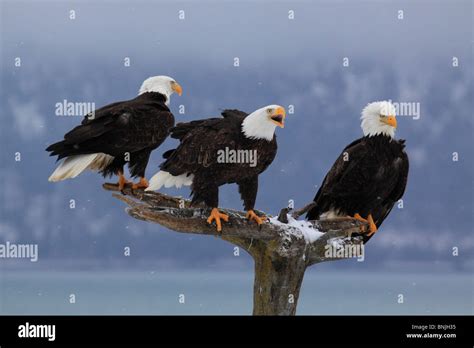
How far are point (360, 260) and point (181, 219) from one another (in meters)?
2.35

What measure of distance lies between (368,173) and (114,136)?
2.85 metres

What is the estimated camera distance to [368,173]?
26.6 feet

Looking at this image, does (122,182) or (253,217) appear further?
(122,182)

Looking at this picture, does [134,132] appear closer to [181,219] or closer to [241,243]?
[181,219]

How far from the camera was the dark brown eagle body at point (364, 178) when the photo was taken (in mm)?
8125

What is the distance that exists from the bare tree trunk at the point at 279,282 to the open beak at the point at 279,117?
157 centimetres

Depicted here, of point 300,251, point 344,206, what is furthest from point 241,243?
point 344,206

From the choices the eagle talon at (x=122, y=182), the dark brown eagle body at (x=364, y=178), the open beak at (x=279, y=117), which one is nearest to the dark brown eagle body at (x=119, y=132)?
the eagle talon at (x=122, y=182)

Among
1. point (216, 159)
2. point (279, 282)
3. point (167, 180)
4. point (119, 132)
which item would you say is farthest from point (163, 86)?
point (279, 282)

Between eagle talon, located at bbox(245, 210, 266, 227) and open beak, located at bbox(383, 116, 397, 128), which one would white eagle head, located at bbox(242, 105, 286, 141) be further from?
open beak, located at bbox(383, 116, 397, 128)

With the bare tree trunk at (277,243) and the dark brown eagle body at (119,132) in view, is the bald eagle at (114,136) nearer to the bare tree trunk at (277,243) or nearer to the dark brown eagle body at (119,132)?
the dark brown eagle body at (119,132)

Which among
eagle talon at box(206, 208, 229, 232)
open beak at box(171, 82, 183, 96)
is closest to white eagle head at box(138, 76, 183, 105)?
open beak at box(171, 82, 183, 96)

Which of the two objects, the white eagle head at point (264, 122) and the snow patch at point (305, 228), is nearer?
the white eagle head at point (264, 122)

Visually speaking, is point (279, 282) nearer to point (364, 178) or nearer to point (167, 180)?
point (364, 178)
